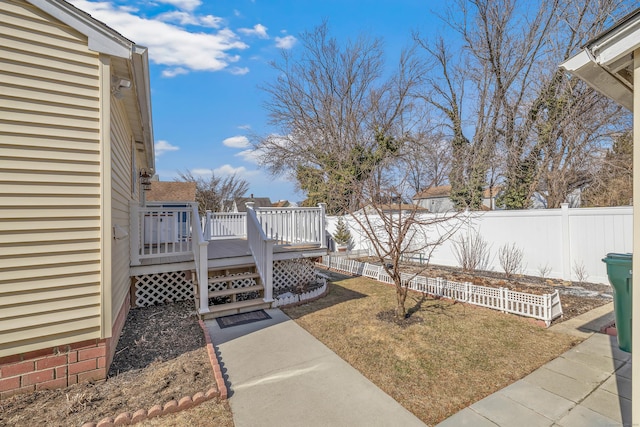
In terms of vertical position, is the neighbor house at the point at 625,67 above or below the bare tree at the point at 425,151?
below

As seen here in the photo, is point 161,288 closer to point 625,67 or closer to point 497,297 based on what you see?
point 497,297

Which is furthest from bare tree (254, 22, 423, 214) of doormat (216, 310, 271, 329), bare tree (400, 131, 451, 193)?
doormat (216, 310, 271, 329)

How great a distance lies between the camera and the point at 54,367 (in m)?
3.17

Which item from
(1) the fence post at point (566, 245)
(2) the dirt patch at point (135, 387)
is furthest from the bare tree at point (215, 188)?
(1) the fence post at point (566, 245)

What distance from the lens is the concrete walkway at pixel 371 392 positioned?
275cm

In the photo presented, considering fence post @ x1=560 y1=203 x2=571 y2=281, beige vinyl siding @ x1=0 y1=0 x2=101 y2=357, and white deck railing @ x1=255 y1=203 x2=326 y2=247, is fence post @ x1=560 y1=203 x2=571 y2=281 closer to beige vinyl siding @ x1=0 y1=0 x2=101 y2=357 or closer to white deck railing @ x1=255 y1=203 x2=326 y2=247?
white deck railing @ x1=255 y1=203 x2=326 y2=247

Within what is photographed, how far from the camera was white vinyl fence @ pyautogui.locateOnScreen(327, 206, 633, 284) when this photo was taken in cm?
739

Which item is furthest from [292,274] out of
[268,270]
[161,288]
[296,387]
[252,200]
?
[252,200]

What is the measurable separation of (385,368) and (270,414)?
62.2 inches

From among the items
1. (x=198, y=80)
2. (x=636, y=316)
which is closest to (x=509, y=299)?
(x=636, y=316)

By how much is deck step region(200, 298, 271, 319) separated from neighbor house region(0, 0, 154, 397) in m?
2.06

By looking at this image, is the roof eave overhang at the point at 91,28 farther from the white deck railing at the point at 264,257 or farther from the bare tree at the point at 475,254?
the bare tree at the point at 475,254

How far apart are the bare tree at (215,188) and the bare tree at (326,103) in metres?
9.32

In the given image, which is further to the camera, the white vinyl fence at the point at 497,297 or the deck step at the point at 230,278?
the deck step at the point at 230,278
